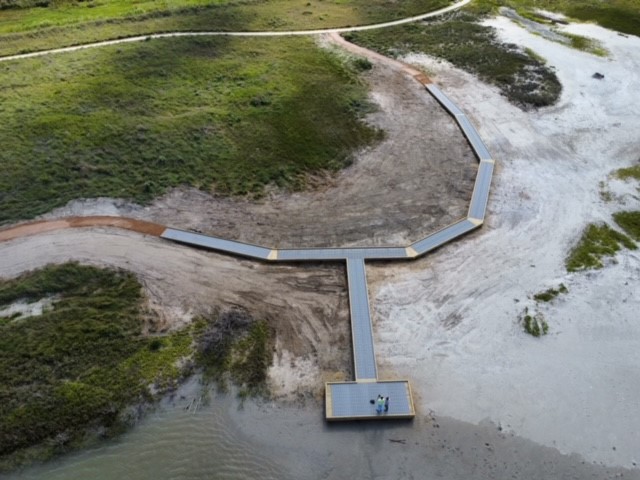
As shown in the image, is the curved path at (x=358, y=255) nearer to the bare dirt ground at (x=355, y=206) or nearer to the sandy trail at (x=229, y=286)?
the sandy trail at (x=229, y=286)

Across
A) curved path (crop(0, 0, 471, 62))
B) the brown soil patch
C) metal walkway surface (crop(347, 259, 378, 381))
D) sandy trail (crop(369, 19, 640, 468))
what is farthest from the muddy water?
curved path (crop(0, 0, 471, 62))

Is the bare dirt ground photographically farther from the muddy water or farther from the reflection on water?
the reflection on water

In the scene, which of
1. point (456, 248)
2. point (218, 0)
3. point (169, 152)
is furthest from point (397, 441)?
point (218, 0)

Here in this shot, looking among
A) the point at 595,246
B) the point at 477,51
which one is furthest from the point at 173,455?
the point at 477,51

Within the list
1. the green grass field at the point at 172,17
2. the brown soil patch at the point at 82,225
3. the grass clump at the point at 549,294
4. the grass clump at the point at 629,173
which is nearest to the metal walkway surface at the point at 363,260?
the brown soil patch at the point at 82,225

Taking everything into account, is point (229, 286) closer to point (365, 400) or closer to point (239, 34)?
point (365, 400)

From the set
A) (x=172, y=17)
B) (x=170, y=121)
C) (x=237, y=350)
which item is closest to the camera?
(x=237, y=350)
